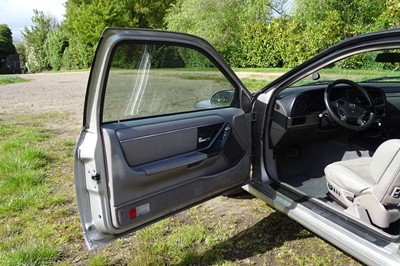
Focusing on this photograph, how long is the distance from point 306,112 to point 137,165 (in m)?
1.65

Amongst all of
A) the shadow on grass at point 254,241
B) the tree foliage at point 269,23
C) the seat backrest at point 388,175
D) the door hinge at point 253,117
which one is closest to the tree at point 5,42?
the tree foliage at point 269,23

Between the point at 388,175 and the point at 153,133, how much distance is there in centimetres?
142

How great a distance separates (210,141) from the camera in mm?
2287

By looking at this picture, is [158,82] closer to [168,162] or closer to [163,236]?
[168,162]

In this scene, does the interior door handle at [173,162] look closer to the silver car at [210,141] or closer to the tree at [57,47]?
the silver car at [210,141]

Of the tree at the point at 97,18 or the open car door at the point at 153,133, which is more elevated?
the tree at the point at 97,18

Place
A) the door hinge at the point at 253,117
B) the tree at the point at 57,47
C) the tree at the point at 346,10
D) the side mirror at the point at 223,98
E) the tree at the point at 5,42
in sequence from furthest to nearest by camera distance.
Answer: the tree at the point at 5,42 < the tree at the point at 57,47 < the tree at the point at 346,10 < the door hinge at the point at 253,117 < the side mirror at the point at 223,98

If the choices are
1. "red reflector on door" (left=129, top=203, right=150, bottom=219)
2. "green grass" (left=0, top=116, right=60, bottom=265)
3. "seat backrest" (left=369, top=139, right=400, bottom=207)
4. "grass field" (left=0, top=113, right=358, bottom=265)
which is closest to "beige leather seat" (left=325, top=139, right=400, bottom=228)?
"seat backrest" (left=369, top=139, right=400, bottom=207)

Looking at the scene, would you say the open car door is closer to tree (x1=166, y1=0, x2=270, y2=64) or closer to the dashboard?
the dashboard

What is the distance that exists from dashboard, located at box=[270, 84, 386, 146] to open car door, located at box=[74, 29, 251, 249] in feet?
1.14

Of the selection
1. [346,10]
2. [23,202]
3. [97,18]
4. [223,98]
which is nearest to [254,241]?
[223,98]

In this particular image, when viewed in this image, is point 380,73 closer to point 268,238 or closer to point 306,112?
point 306,112

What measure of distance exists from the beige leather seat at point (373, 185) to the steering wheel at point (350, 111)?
35cm

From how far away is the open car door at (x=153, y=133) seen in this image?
5.82 ft
